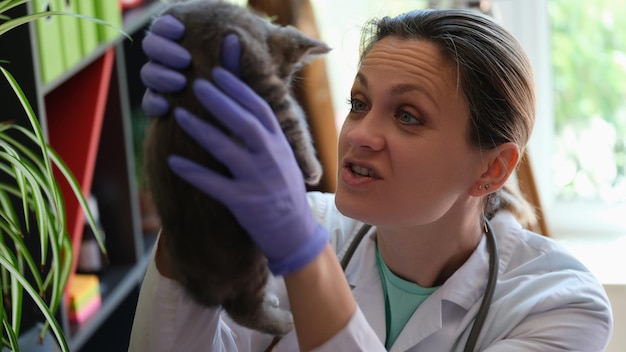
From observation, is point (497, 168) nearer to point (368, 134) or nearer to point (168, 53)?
point (368, 134)

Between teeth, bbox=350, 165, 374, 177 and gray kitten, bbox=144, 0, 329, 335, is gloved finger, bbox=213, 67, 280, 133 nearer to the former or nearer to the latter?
gray kitten, bbox=144, 0, 329, 335

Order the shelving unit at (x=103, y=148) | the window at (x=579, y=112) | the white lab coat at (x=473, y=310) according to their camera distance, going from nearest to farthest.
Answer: the white lab coat at (x=473, y=310) < the shelving unit at (x=103, y=148) < the window at (x=579, y=112)

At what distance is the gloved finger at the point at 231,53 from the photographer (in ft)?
2.83

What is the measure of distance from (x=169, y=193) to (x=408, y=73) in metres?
0.51

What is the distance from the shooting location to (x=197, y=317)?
117cm

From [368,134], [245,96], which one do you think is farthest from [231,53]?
[368,134]

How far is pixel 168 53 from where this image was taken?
34.7 inches

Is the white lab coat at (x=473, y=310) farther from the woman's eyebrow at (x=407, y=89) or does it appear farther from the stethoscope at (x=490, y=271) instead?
the woman's eyebrow at (x=407, y=89)

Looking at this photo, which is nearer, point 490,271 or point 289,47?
point 289,47

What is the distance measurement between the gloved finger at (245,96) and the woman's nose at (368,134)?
0.33m

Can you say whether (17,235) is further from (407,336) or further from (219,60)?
(407,336)

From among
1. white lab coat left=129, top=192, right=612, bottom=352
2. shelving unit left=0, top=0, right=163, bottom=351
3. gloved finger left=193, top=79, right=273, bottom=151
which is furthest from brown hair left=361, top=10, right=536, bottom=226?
shelving unit left=0, top=0, right=163, bottom=351

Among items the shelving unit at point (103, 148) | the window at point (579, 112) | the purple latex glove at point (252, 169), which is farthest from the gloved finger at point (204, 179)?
the window at point (579, 112)

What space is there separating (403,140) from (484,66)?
0.19 m
